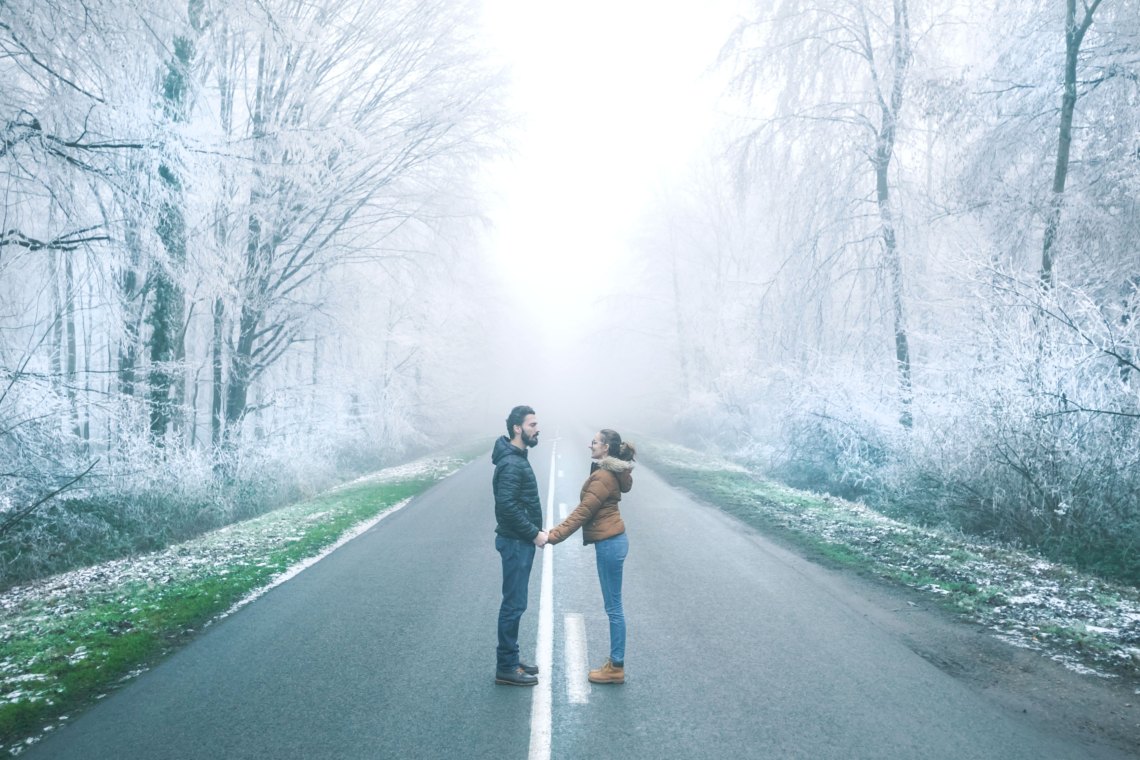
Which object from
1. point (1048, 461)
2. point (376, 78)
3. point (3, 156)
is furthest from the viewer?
point (376, 78)

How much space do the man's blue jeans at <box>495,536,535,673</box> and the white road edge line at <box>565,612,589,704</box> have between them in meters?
0.48

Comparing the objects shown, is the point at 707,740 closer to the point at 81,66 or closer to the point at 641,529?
A: the point at 641,529

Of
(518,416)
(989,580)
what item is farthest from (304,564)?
(989,580)

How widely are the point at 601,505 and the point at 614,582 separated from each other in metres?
0.64

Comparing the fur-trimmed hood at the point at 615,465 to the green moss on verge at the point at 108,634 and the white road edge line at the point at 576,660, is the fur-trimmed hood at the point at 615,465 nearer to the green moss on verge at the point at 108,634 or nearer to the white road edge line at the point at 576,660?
the white road edge line at the point at 576,660

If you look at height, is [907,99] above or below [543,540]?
above

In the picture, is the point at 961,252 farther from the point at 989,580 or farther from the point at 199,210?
the point at 199,210

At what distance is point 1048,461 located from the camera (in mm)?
8367

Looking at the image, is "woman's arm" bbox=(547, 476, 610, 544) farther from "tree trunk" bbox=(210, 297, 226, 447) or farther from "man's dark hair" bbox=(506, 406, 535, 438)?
"tree trunk" bbox=(210, 297, 226, 447)

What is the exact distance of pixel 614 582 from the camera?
512 centimetres

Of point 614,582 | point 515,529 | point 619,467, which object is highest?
point 619,467

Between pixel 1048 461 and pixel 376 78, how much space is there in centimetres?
1457

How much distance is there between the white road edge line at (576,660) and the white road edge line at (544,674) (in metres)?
0.15

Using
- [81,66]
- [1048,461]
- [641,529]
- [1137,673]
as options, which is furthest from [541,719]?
[81,66]
